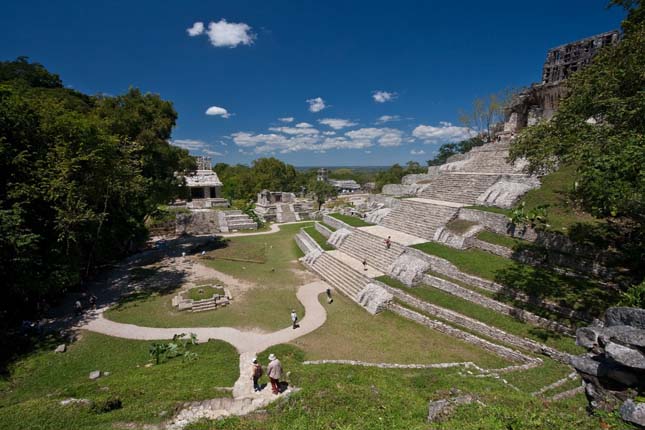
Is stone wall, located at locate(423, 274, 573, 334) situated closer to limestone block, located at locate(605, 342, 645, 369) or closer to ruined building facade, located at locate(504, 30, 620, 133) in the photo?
limestone block, located at locate(605, 342, 645, 369)

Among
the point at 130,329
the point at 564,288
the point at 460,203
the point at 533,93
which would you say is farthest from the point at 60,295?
the point at 533,93

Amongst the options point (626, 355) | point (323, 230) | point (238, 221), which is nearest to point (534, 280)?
point (626, 355)

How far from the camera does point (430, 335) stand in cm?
1227

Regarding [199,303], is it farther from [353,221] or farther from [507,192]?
[507,192]

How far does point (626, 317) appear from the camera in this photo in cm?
563

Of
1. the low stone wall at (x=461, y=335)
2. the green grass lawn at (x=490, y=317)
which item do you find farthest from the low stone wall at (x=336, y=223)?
the low stone wall at (x=461, y=335)

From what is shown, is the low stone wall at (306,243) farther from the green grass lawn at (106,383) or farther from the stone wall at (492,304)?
the green grass lawn at (106,383)

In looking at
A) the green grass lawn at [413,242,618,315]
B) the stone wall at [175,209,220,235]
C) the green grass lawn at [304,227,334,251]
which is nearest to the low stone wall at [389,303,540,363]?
the green grass lawn at [413,242,618,315]

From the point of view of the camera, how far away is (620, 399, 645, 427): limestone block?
4531 mm

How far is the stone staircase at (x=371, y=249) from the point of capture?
723 inches

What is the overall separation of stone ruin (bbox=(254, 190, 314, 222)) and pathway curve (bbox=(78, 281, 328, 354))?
27.2 meters

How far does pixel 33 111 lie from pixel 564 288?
26.0 m

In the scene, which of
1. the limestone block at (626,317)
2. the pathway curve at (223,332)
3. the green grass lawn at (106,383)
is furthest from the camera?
the pathway curve at (223,332)

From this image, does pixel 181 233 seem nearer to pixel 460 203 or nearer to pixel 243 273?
pixel 243 273
